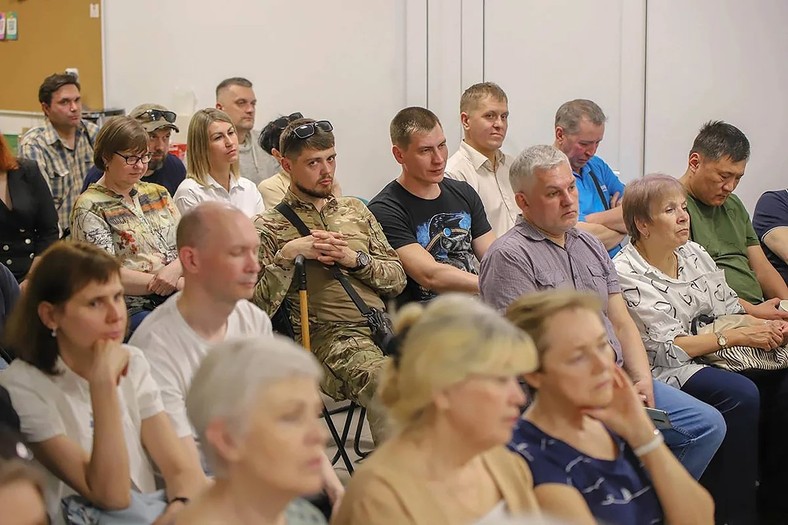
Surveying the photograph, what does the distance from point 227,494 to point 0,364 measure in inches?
54.2

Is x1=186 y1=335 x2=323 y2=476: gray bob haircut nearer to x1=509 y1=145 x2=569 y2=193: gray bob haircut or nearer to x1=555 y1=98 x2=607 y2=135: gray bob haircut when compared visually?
x1=509 y1=145 x2=569 y2=193: gray bob haircut

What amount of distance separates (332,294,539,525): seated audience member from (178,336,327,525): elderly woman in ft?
0.57

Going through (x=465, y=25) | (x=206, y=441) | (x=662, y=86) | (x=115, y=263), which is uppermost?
(x=465, y=25)

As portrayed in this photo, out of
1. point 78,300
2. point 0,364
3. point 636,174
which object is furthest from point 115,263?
point 636,174

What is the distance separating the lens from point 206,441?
1568 mm

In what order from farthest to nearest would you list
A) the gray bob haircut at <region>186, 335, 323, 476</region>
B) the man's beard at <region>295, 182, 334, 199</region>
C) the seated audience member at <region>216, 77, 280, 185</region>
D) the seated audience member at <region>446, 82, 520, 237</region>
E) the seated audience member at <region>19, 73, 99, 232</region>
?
the seated audience member at <region>216, 77, 280, 185</region>, the seated audience member at <region>19, 73, 99, 232</region>, the seated audience member at <region>446, 82, 520, 237</region>, the man's beard at <region>295, 182, 334, 199</region>, the gray bob haircut at <region>186, 335, 323, 476</region>

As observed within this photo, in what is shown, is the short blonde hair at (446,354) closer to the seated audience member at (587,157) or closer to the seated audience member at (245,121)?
the seated audience member at (587,157)

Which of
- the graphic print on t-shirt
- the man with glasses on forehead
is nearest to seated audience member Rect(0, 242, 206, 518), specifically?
the man with glasses on forehead

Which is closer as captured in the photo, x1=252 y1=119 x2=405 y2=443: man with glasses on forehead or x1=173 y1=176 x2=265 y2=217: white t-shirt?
x1=252 y1=119 x2=405 y2=443: man with glasses on forehead

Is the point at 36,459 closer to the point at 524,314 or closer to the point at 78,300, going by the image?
the point at 78,300

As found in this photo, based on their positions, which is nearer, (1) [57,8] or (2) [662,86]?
(2) [662,86]

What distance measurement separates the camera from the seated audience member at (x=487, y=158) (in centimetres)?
459

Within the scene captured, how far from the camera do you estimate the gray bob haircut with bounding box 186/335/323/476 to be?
1539mm

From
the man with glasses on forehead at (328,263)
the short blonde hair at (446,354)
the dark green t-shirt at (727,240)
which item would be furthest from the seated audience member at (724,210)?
the short blonde hair at (446,354)
